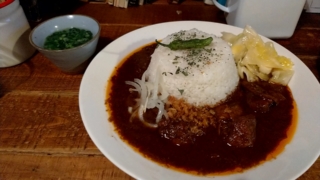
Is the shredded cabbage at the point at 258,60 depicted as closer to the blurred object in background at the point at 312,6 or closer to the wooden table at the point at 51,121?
the wooden table at the point at 51,121

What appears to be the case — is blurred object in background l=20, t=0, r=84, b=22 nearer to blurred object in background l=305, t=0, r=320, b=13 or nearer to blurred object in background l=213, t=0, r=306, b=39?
blurred object in background l=213, t=0, r=306, b=39

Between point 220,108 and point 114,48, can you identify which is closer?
point 220,108

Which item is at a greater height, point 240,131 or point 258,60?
point 258,60

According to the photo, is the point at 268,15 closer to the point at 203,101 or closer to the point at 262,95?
→ the point at 262,95

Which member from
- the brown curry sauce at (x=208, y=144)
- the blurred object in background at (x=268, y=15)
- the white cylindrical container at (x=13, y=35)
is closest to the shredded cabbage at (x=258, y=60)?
the brown curry sauce at (x=208, y=144)

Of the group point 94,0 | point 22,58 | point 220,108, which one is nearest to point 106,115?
point 220,108

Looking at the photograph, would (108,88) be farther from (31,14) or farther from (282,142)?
(31,14)

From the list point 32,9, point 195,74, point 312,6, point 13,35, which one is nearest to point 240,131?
point 195,74
